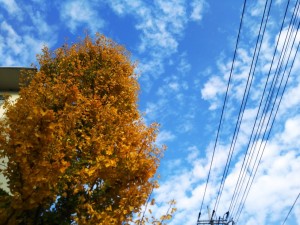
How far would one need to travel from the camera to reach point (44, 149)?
716cm

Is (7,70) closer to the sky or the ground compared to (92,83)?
closer to the sky

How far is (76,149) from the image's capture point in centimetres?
995

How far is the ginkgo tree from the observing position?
7.04 m

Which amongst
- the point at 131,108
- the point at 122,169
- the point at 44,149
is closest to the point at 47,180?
the point at 44,149

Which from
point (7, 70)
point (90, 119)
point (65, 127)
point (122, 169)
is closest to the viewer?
point (65, 127)

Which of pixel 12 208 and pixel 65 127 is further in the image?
pixel 65 127

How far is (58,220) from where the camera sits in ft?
29.1

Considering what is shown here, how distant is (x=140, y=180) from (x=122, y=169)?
71 cm

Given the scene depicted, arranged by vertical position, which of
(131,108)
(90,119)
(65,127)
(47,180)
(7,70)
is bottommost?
(47,180)

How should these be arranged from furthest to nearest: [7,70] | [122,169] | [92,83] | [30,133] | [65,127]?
[7,70] < [92,83] < [122,169] < [65,127] < [30,133]

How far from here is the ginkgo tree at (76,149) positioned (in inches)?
277

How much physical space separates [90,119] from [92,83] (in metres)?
2.41

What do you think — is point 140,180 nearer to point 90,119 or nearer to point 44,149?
point 90,119

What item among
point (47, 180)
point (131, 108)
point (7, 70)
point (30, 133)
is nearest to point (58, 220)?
point (47, 180)
